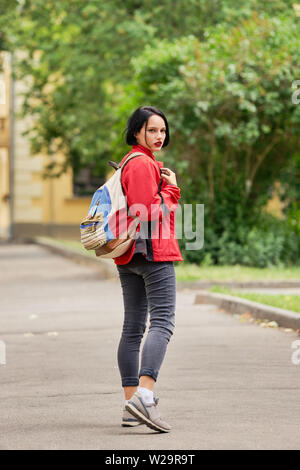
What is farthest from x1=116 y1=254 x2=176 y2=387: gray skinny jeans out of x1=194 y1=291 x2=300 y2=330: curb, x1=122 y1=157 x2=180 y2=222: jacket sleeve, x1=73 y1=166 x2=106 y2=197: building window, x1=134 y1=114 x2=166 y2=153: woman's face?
x1=73 y1=166 x2=106 y2=197: building window

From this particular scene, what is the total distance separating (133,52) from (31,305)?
12256 mm

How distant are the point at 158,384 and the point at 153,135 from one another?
6.95ft

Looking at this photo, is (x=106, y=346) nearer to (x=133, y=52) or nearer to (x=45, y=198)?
(x=133, y=52)

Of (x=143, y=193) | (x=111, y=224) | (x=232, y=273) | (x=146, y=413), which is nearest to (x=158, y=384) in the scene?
(x=146, y=413)

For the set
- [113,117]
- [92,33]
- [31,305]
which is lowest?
[31,305]

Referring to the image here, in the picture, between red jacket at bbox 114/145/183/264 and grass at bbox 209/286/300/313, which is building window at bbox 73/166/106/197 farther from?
red jacket at bbox 114/145/183/264

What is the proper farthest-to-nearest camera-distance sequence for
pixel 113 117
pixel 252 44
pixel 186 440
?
pixel 113 117
pixel 252 44
pixel 186 440

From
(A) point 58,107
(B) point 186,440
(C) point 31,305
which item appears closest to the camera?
(B) point 186,440

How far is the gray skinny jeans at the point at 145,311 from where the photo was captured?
5211mm

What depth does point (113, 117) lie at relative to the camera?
2723cm

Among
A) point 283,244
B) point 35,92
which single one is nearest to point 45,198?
point 35,92

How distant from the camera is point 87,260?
23109mm

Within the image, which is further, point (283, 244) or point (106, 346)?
point (283, 244)

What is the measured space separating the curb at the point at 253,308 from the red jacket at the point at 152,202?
4.56 meters
